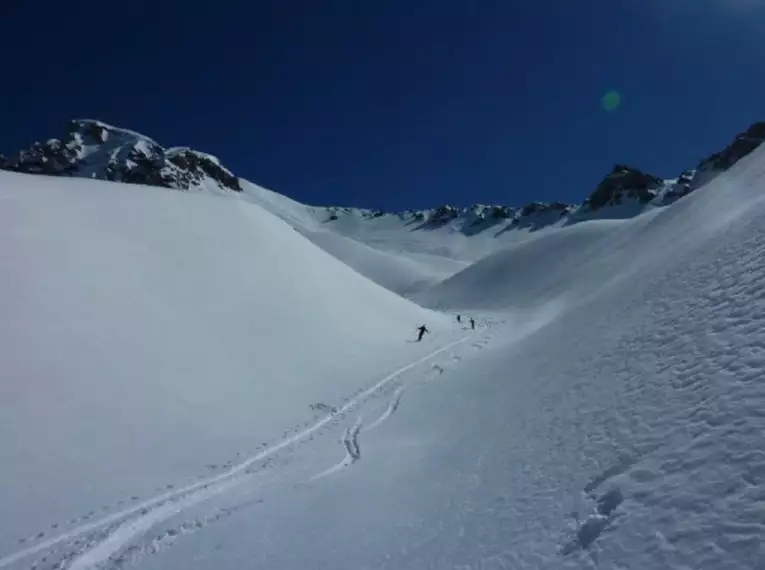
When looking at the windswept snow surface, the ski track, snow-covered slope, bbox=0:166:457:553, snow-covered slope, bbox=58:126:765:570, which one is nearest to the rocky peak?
the windswept snow surface

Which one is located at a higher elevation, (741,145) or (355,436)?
(741,145)

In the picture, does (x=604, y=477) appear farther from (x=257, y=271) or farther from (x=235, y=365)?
(x=257, y=271)

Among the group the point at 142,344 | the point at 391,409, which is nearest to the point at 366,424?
the point at 391,409

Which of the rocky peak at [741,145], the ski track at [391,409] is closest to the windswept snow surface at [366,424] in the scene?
the ski track at [391,409]

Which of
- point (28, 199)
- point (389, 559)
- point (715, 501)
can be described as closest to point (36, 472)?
point (389, 559)

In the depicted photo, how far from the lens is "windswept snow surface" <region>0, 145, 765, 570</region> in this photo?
847cm

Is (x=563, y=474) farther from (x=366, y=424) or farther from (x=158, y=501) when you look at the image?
(x=366, y=424)

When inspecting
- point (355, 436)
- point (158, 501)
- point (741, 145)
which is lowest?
point (355, 436)

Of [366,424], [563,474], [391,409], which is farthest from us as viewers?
[391,409]

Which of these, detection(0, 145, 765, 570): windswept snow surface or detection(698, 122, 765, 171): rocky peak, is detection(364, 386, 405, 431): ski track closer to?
detection(0, 145, 765, 570): windswept snow surface

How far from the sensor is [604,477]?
9.45 metres

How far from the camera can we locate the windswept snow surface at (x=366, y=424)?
847 cm

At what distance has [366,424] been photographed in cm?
2053

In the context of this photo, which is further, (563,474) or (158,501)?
(158,501)
